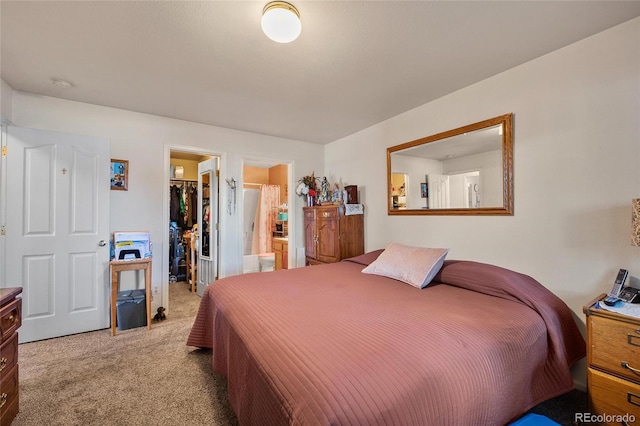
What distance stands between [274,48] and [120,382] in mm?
2710

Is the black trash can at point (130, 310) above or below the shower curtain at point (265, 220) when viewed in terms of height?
below

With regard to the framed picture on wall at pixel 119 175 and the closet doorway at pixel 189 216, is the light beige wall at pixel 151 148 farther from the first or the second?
the closet doorway at pixel 189 216

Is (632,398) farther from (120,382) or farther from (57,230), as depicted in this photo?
(57,230)

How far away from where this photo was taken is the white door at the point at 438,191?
8.99ft

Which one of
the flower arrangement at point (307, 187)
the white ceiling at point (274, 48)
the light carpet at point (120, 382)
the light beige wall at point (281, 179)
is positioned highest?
the white ceiling at point (274, 48)

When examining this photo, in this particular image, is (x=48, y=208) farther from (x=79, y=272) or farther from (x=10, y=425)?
(x=10, y=425)

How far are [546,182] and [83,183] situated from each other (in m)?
4.36

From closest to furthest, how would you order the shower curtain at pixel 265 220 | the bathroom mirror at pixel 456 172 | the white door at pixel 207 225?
the bathroom mirror at pixel 456 172
the white door at pixel 207 225
the shower curtain at pixel 265 220

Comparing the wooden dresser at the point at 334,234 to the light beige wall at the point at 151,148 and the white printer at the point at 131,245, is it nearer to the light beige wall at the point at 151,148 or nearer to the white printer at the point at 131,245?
the light beige wall at the point at 151,148

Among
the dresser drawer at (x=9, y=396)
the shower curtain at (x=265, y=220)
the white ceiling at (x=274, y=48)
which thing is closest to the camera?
the dresser drawer at (x=9, y=396)

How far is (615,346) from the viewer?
138 centimetres

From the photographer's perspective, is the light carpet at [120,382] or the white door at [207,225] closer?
the light carpet at [120,382]

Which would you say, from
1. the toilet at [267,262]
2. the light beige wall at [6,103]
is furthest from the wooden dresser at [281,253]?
the light beige wall at [6,103]

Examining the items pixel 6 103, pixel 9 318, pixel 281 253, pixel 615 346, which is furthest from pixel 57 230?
pixel 615 346
